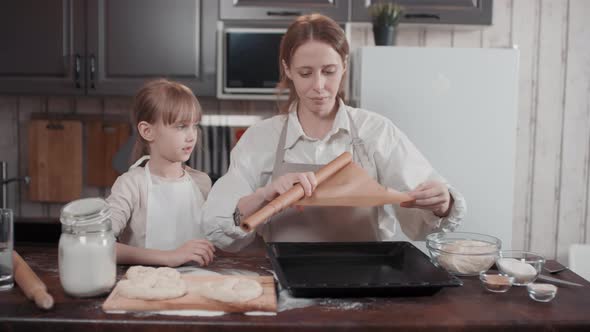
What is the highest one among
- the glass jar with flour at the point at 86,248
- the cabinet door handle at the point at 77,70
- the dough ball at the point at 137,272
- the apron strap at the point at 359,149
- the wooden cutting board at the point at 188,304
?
the cabinet door handle at the point at 77,70

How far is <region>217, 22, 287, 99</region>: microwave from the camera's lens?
9.67ft

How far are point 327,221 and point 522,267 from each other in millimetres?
608

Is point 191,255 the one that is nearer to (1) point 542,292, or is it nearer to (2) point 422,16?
(1) point 542,292

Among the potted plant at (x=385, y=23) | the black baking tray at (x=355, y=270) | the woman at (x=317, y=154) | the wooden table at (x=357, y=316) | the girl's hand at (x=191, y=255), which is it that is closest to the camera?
the wooden table at (x=357, y=316)

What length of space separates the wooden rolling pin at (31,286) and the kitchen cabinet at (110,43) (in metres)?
1.88

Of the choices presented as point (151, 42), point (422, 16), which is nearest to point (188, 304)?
point (151, 42)

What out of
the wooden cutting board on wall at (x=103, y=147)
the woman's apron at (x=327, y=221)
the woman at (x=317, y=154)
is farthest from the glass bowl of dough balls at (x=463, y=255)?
the wooden cutting board on wall at (x=103, y=147)

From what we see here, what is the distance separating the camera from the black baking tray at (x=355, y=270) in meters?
1.18

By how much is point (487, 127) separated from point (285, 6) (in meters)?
1.07

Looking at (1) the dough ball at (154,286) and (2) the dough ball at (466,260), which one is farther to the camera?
(2) the dough ball at (466,260)

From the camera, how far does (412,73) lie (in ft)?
8.79

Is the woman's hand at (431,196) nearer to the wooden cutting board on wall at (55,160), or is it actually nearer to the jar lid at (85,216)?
the jar lid at (85,216)

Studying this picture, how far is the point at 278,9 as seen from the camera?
2.96m

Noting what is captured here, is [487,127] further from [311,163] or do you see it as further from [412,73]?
[311,163]
